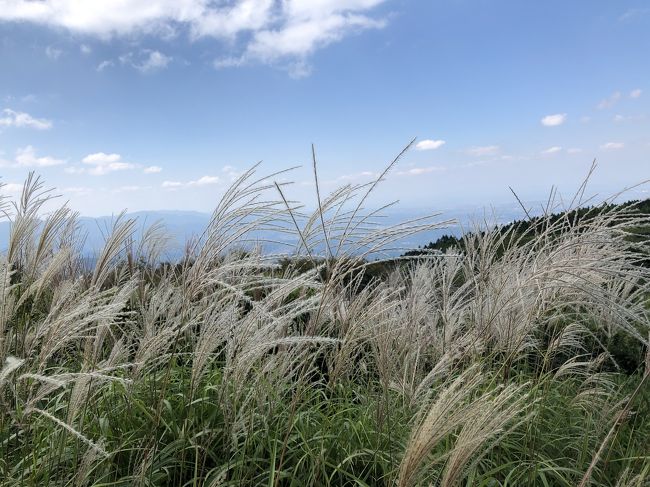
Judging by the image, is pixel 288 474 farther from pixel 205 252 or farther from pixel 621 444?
pixel 621 444

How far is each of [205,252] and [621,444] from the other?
3.04 m

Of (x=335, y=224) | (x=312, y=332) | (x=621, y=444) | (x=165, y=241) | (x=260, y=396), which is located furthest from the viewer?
(x=165, y=241)

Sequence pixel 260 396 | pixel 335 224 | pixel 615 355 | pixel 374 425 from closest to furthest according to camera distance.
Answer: pixel 335 224 → pixel 260 396 → pixel 374 425 → pixel 615 355

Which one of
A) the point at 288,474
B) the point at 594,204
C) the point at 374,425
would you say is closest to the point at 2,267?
the point at 288,474

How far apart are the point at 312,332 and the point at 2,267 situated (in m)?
1.38

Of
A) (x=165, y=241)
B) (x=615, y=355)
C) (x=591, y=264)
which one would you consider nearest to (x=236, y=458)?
(x=591, y=264)

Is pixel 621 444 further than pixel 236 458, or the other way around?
pixel 621 444

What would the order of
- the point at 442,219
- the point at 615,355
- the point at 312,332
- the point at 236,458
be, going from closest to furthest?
the point at 442,219, the point at 312,332, the point at 236,458, the point at 615,355

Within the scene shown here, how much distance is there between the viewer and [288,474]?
2.33 meters

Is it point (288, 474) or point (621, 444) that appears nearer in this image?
point (288, 474)

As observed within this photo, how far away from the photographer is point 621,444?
3086mm

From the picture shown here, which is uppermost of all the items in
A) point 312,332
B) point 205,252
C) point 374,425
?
point 205,252

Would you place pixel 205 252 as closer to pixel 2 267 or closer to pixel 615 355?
pixel 2 267

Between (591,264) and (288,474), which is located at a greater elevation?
(591,264)
